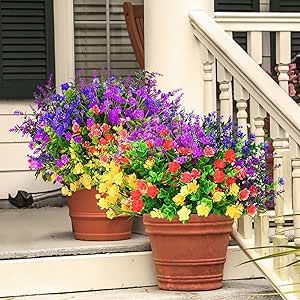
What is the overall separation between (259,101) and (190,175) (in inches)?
19.6

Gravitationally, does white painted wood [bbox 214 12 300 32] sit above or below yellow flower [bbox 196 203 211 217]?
above

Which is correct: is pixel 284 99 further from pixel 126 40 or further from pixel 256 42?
pixel 126 40

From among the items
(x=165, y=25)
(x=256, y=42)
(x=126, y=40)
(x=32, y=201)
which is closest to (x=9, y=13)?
(x=126, y=40)

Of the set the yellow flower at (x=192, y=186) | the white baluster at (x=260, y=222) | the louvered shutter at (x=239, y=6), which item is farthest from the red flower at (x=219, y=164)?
the louvered shutter at (x=239, y=6)

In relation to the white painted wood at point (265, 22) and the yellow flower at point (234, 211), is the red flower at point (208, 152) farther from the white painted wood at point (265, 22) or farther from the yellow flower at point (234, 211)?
the white painted wood at point (265, 22)

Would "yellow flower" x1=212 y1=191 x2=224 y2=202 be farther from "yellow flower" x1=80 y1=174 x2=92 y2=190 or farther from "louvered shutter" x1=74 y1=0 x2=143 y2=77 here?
"louvered shutter" x1=74 y1=0 x2=143 y2=77

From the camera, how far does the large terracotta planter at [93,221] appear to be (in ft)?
12.4

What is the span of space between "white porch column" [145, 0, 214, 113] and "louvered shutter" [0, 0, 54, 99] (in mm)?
1329

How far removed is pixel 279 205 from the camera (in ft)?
11.6

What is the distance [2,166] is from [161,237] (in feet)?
6.23

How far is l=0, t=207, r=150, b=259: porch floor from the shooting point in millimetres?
3621

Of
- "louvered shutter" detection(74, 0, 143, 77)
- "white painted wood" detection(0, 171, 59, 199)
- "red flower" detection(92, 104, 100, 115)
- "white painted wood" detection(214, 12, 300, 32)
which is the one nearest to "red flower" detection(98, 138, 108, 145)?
"red flower" detection(92, 104, 100, 115)

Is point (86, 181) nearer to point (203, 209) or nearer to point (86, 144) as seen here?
point (86, 144)

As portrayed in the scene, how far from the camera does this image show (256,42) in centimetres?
393
